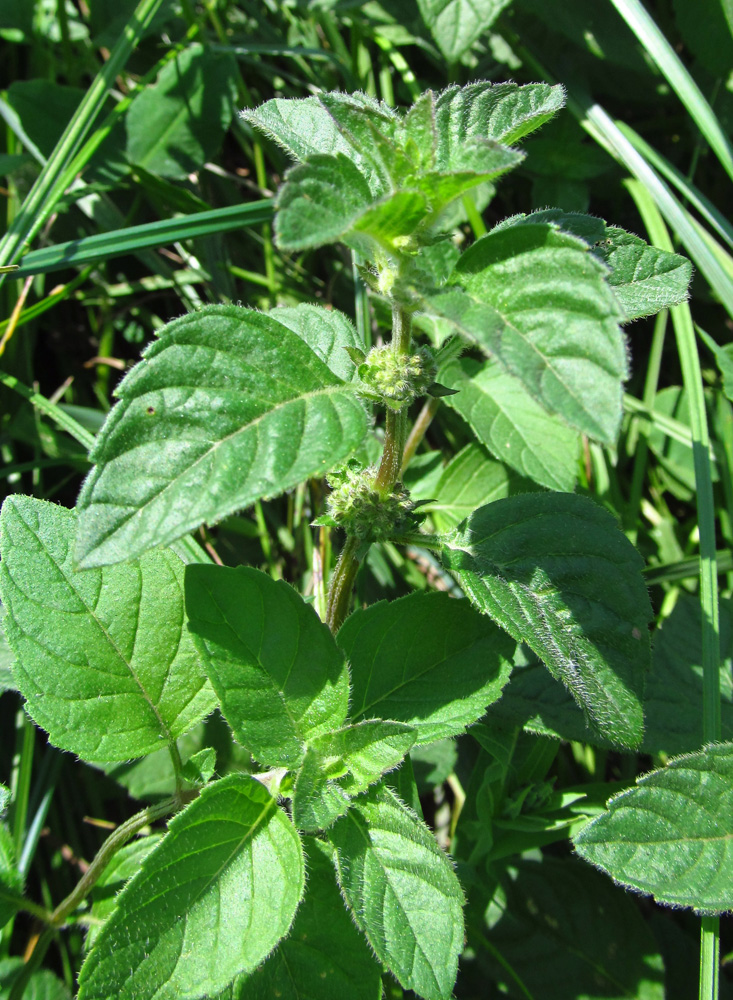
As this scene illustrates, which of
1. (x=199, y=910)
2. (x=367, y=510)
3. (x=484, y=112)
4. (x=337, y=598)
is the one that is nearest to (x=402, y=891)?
A: (x=199, y=910)

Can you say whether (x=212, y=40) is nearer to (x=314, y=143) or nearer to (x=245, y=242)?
(x=245, y=242)

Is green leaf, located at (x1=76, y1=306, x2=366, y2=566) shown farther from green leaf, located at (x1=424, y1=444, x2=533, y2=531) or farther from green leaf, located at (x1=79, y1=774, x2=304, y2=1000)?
green leaf, located at (x1=424, y1=444, x2=533, y2=531)

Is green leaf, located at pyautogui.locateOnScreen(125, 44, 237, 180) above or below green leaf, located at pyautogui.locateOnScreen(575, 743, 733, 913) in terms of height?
above

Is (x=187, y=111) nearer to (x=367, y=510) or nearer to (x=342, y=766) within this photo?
(x=367, y=510)

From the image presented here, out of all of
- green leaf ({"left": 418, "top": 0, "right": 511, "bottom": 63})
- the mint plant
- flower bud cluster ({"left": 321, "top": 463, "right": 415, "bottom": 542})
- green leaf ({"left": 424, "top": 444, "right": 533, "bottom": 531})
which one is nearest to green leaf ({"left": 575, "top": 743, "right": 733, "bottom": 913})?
the mint plant

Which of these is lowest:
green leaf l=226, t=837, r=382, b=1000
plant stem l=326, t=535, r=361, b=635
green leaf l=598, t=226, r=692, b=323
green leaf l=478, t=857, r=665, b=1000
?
green leaf l=478, t=857, r=665, b=1000

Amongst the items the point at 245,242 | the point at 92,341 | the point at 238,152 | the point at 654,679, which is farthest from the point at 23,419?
the point at 654,679
